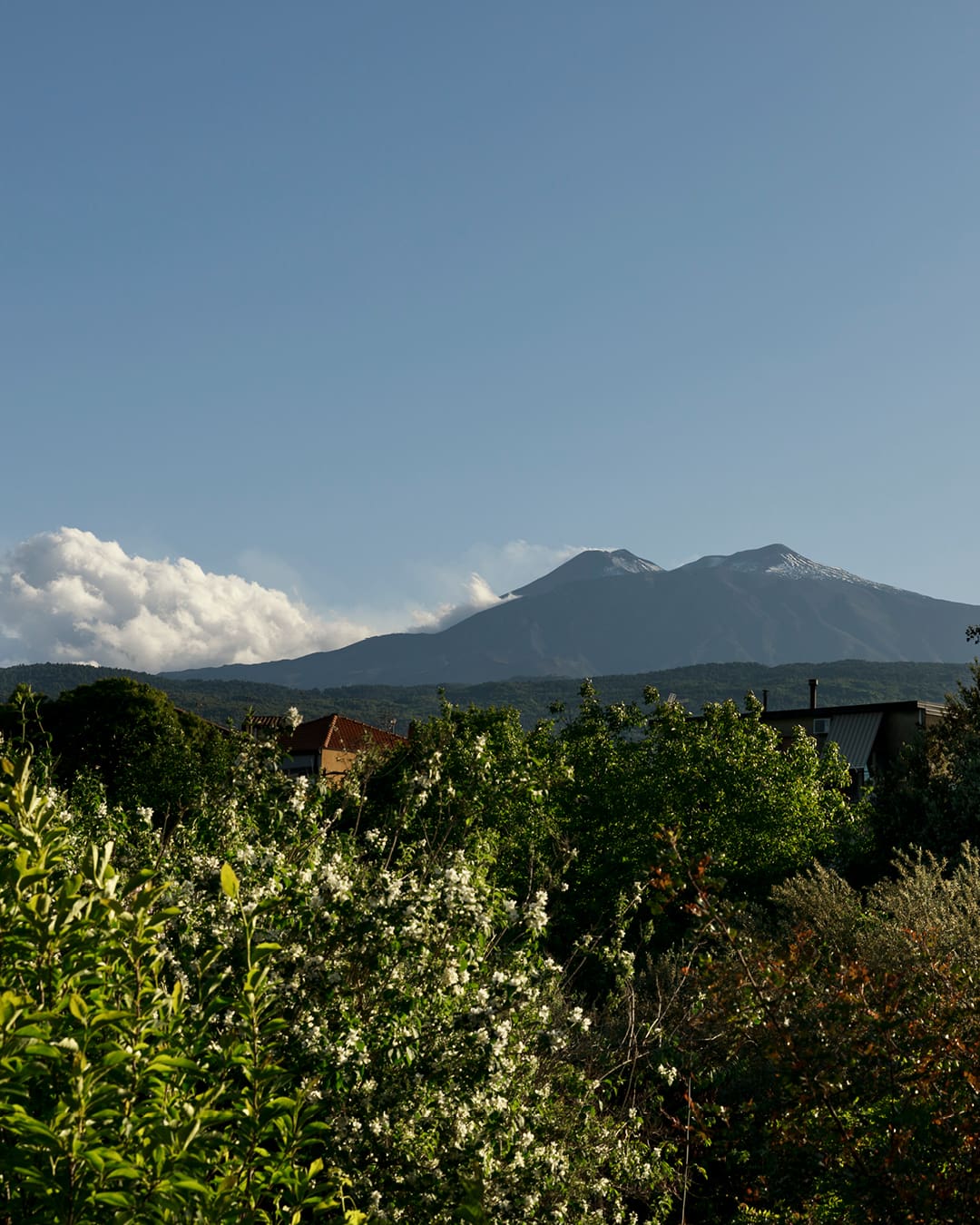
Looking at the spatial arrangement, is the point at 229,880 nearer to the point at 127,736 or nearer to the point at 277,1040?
the point at 277,1040

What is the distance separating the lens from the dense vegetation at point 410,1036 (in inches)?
138

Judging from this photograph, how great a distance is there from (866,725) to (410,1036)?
5081 cm

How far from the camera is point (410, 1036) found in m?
6.28

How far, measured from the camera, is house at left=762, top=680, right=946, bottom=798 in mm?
52344

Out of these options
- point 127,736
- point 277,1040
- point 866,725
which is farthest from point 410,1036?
point 866,725

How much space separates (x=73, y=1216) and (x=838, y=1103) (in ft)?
18.1

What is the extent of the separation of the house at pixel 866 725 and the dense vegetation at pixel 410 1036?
1532 inches

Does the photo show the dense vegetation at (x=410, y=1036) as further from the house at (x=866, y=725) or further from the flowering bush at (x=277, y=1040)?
the house at (x=866, y=725)

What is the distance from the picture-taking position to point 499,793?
535 inches

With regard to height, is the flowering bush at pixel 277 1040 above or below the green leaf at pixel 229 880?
below

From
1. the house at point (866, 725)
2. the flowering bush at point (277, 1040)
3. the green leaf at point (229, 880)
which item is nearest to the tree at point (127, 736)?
the house at point (866, 725)

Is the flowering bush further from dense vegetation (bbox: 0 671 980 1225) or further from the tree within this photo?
the tree

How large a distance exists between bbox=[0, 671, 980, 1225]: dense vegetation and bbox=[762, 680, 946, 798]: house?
38.9 meters

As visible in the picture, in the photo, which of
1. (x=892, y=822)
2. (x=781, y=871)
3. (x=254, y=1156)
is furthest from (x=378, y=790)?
(x=254, y=1156)
